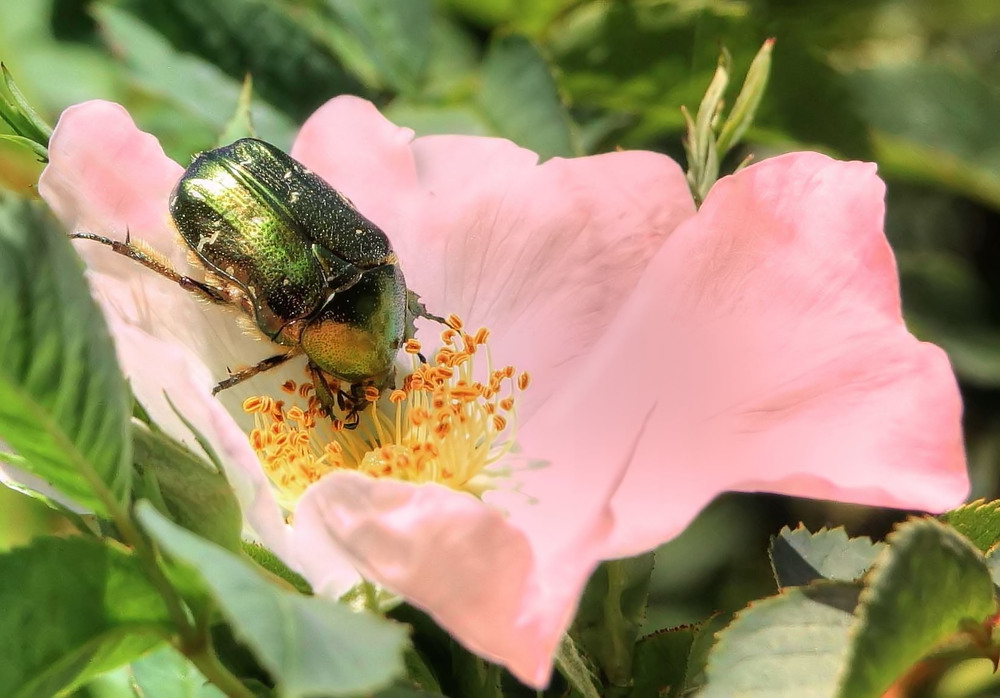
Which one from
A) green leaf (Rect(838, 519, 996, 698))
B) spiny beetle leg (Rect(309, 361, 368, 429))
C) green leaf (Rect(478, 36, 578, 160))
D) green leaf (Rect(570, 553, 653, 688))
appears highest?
green leaf (Rect(478, 36, 578, 160))

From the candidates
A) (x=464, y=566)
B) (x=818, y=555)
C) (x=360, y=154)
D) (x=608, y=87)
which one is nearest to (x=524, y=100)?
(x=608, y=87)

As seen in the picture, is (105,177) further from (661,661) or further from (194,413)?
(661,661)

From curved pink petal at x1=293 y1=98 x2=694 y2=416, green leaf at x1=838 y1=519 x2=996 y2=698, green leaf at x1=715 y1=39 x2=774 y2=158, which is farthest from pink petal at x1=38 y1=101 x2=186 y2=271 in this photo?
green leaf at x1=838 y1=519 x2=996 y2=698

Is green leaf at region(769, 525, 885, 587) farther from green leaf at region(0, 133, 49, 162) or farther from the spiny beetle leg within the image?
green leaf at region(0, 133, 49, 162)

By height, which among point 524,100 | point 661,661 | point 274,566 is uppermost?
point 524,100

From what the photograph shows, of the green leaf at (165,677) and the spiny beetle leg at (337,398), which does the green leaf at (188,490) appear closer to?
A: the green leaf at (165,677)

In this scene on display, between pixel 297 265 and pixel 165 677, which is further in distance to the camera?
pixel 297 265

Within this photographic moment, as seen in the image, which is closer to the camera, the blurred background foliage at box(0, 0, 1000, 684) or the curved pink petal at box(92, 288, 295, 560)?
the curved pink petal at box(92, 288, 295, 560)

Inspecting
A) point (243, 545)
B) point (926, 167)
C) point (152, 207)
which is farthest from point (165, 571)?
point (926, 167)
